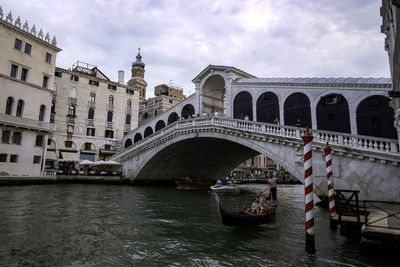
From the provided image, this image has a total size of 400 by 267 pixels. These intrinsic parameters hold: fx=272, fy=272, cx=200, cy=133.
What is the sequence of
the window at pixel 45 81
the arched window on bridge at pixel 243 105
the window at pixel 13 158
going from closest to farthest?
the arched window on bridge at pixel 243 105 → the window at pixel 13 158 → the window at pixel 45 81

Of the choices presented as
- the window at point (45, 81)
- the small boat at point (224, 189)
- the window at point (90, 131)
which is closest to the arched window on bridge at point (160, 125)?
the window at point (90, 131)

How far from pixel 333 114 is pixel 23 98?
840 inches

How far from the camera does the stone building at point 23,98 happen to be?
19.4 meters

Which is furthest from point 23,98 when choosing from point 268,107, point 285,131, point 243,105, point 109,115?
point 285,131

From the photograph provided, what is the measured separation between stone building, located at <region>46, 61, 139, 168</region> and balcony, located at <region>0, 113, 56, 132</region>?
3.87 meters

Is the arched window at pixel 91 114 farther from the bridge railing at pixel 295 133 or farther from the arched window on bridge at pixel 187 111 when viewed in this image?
the arched window on bridge at pixel 187 111

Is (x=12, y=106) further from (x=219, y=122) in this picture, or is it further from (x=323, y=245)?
(x=323, y=245)

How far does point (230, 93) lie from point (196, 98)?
3.88 meters

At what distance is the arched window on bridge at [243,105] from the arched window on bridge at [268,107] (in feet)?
A: 2.04

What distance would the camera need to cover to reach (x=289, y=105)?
50.0 feet

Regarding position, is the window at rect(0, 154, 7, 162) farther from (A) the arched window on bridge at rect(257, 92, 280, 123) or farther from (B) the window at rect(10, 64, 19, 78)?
(A) the arched window on bridge at rect(257, 92, 280, 123)

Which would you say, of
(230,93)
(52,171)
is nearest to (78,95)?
(52,171)

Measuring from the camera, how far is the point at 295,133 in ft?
41.4

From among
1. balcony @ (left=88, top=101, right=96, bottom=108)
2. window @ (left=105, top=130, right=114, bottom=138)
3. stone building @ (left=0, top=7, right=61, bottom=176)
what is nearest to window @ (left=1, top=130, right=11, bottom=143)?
stone building @ (left=0, top=7, right=61, bottom=176)
